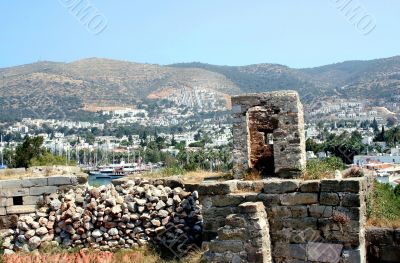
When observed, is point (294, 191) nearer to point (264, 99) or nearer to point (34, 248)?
point (264, 99)

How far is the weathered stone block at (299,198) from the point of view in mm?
8367

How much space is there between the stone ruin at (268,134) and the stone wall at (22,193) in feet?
14.9

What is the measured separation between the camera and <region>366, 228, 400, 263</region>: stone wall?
8.56 meters

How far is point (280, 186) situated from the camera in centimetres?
864

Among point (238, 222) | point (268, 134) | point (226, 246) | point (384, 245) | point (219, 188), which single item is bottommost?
point (384, 245)

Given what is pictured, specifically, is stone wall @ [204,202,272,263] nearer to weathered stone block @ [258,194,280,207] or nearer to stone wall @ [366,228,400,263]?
weathered stone block @ [258,194,280,207]

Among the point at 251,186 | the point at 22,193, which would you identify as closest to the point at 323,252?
the point at 251,186

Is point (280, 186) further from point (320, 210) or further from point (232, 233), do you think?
point (232, 233)

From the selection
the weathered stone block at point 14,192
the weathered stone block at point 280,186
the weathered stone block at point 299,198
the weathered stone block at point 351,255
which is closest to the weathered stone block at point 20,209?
the weathered stone block at point 14,192

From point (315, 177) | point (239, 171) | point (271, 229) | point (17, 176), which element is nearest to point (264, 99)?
point (239, 171)

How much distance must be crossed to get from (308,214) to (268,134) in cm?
483

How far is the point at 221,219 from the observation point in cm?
912

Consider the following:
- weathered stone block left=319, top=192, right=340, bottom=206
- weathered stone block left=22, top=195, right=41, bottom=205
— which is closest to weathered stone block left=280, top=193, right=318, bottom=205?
weathered stone block left=319, top=192, right=340, bottom=206

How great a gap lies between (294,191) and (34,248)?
6232 millimetres
